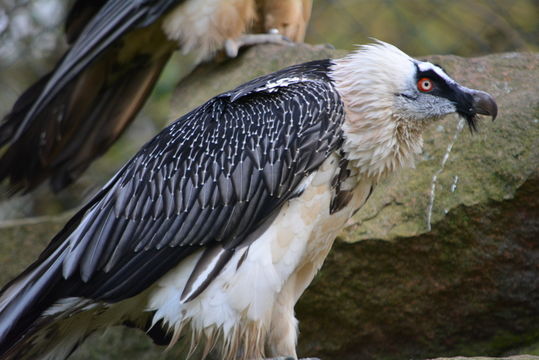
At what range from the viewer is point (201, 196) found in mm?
4387

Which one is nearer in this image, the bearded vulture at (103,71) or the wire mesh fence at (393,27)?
the bearded vulture at (103,71)

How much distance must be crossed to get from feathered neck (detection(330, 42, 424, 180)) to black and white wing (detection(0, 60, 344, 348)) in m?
0.08

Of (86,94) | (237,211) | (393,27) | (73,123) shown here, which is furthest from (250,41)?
(237,211)

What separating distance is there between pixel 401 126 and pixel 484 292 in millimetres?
1299

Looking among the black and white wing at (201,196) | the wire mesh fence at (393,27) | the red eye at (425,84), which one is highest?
the black and white wing at (201,196)

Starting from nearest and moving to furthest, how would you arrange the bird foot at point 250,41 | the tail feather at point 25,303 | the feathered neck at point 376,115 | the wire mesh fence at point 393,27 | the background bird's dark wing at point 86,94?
1. the tail feather at point 25,303
2. the feathered neck at point 376,115
3. the background bird's dark wing at point 86,94
4. the bird foot at point 250,41
5. the wire mesh fence at point 393,27

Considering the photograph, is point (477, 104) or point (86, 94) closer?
point (477, 104)

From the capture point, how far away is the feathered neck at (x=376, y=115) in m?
4.37

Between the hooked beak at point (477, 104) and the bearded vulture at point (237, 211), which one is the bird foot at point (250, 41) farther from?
the hooked beak at point (477, 104)

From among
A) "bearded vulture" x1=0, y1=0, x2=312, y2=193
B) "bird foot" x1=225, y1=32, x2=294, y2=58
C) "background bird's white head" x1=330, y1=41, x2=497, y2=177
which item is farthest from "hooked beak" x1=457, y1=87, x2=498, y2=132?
"bearded vulture" x1=0, y1=0, x2=312, y2=193

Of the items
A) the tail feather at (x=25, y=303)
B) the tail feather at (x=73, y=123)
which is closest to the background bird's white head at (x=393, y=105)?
the tail feather at (x=25, y=303)

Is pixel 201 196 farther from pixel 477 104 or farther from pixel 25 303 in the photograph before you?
pixel 477 104

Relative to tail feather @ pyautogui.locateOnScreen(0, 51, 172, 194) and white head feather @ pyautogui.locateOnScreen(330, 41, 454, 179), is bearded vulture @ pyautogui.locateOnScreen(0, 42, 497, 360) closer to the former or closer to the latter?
white head feather @ pyautogui.locateOnScreen(330, 41, 454, 179)

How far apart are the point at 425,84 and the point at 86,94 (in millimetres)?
3060
